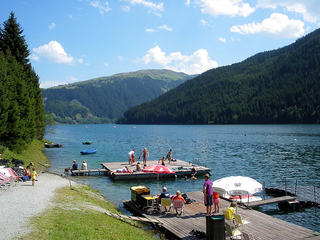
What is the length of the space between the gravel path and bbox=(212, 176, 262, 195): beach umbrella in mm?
10717

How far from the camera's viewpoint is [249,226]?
52.3ft

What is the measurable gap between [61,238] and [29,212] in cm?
457

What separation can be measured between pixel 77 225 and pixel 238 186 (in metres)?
9.58

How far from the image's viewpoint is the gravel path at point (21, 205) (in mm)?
12156

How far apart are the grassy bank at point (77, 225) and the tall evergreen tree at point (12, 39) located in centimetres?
3781

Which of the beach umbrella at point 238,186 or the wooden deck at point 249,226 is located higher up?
the beach umbrella at point 238,186

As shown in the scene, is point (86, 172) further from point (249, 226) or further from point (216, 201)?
point (249, 226)

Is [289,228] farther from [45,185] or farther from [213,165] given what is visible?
[213,165]

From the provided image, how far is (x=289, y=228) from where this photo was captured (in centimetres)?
1563

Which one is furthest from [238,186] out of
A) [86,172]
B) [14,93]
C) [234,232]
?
[14,93]

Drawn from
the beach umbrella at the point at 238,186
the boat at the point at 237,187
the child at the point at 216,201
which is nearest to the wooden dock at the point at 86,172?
the child at the point at 216,201

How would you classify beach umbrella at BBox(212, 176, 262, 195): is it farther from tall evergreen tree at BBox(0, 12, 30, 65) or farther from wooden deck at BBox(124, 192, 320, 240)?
tall evergreen tree at BBox(0, 12, 30, 65)

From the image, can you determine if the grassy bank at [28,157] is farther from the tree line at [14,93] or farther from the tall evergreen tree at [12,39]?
the tall evergreen tree at [12,39]

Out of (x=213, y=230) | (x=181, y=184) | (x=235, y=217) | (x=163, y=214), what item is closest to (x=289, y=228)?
(x=235, y=217)
